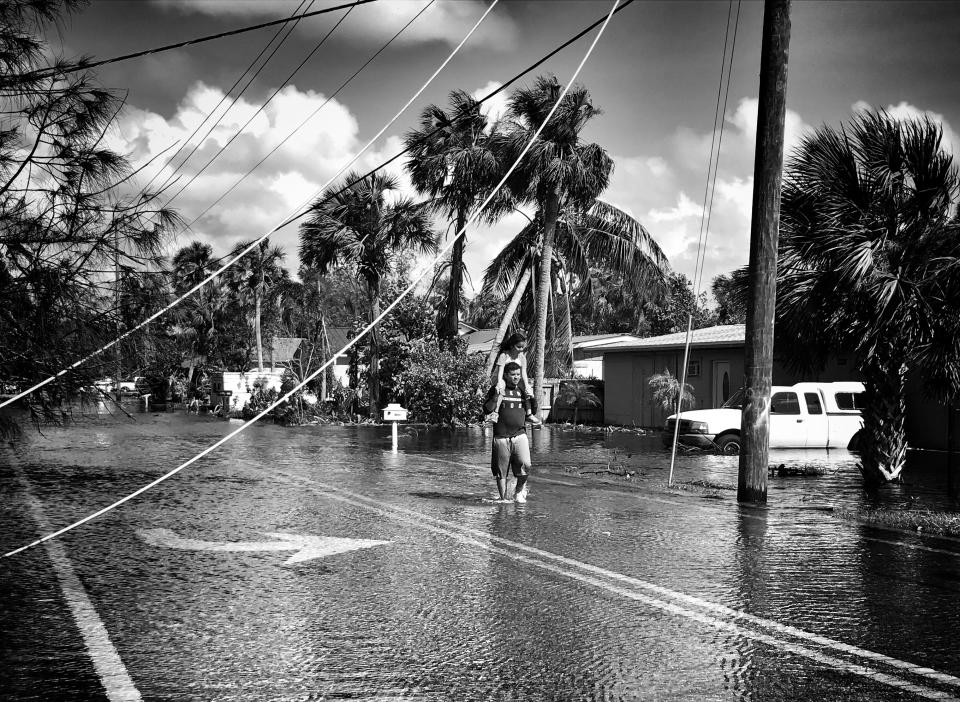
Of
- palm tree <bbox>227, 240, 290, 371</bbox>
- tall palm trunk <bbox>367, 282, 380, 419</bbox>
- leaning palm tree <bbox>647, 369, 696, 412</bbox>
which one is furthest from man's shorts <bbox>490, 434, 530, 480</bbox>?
palm tree <bbox>227, 240, 290, 371</bbox>

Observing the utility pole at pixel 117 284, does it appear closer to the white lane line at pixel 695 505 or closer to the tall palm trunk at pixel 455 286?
the white lane line at pixel 695 505

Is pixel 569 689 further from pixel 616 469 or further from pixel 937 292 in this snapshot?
pixel 616 469

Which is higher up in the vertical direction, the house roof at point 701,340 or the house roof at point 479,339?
the house roof at point 479,339

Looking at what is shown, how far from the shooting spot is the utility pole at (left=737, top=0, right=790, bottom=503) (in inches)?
458

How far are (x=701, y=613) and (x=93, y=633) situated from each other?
3715 millimetres

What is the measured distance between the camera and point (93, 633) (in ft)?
18.0

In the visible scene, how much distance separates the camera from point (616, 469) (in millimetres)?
16219

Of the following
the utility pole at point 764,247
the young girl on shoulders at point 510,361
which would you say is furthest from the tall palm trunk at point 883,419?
the young girl on shoulders at point 510,361

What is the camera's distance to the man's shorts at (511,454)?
1102 centimetres

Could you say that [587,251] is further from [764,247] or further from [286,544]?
[286,544]

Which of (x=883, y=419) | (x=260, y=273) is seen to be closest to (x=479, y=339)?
(x=260, y=273)

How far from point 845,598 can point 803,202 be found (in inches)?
352

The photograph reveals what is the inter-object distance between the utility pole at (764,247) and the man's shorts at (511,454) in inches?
115

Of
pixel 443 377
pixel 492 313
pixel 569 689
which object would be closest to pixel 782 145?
pixel 569 689
